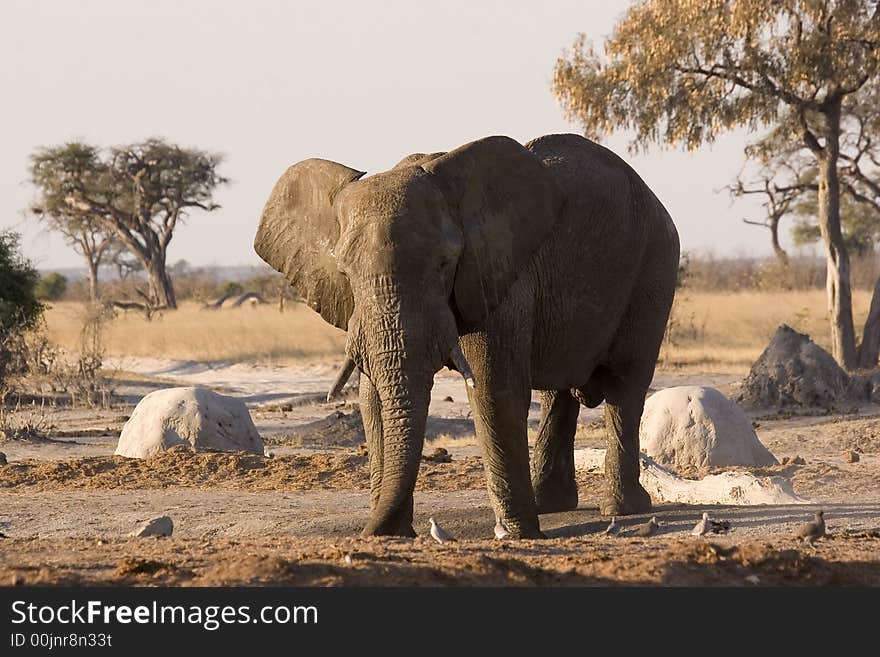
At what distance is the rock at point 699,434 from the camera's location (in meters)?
12.3

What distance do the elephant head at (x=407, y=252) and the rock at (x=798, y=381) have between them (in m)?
10.4

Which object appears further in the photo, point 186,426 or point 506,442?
point 186,426

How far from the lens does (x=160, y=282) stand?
46.2 metres

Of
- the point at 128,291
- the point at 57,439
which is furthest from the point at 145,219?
the point at 57,439

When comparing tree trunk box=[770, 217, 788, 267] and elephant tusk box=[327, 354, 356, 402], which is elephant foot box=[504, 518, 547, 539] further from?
tree trunk box=[770, 217, 788, 267]

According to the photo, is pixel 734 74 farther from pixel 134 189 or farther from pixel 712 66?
pixel 134 189

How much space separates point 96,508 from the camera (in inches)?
408

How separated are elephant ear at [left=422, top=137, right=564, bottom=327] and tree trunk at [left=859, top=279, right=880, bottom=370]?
16.4 meters

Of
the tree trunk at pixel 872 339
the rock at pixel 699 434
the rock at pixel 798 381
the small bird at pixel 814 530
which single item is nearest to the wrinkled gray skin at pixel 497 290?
the small bird at pixel 814 530

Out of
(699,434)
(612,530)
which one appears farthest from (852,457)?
(612,530)

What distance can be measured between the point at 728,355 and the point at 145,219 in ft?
77.5

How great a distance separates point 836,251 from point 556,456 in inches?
588

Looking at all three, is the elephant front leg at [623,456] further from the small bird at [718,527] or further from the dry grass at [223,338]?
the dry grass at [223,338]

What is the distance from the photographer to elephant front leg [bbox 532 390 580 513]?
32.0ft
